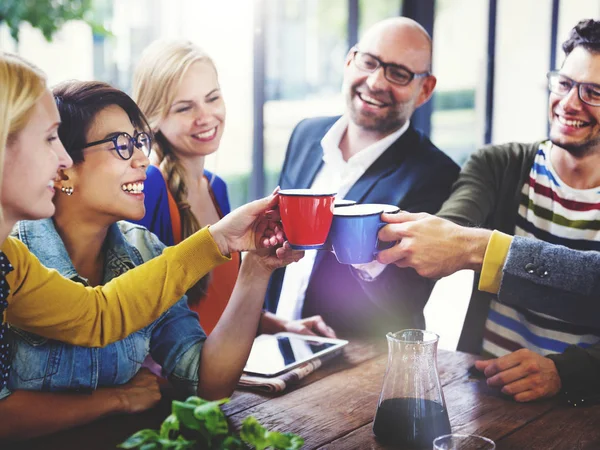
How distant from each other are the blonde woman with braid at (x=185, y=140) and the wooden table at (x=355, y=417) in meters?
0.42

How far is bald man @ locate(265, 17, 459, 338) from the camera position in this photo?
2.31 meters

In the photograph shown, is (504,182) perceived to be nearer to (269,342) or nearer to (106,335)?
(269,342)

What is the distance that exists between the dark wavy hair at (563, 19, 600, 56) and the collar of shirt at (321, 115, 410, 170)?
674 millimetres

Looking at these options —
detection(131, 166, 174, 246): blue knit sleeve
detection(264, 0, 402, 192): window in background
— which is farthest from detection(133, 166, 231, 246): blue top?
detection(264, 0, 402, 192): window in background

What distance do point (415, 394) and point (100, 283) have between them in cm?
74

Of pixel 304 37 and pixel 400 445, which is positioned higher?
pixel 304 37

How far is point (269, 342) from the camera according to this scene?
187 cm

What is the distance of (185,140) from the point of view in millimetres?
2115

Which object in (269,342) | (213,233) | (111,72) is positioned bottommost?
(269,342)

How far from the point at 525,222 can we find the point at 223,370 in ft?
3.39

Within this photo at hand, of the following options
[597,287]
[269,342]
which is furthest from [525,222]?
[269,342]

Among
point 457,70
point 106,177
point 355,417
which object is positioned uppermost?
point 457,70

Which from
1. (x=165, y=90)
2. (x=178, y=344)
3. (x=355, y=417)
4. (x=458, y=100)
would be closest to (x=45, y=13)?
(x=165, y=90)

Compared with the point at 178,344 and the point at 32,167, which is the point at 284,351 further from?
the point at 32,167
